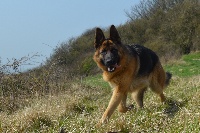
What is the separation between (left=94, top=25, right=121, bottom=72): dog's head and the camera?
7535 millimetres

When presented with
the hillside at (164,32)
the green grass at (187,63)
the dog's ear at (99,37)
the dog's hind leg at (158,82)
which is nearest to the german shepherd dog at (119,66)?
the dog's ear at (99,37)

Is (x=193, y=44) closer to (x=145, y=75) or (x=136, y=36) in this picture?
(x=136, y=36)

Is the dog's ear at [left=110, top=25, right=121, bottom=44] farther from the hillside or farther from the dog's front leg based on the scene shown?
the hillside

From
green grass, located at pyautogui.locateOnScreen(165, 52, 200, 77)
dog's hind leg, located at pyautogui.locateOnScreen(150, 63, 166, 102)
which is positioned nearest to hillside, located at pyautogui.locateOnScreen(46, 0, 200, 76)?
green grass, located at pyautogui.locateOnScreen(165, 52, 200, 77)

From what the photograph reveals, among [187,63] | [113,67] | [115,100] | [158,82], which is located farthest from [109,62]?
→ [187,63]

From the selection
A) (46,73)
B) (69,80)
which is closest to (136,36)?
(69,80)

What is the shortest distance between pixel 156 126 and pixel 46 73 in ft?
28.6

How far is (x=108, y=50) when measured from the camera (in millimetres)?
7598

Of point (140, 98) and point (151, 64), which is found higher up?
point (151, 64)

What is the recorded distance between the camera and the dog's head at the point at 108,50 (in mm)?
7535

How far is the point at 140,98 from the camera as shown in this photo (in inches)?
343

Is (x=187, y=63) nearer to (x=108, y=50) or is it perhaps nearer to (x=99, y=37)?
(x=99, y=37)

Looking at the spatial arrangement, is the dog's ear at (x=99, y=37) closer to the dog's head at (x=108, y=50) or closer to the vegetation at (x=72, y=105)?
the dog's head at (x=108, y=50)

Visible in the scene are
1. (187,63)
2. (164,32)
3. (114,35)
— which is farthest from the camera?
(164,32)
